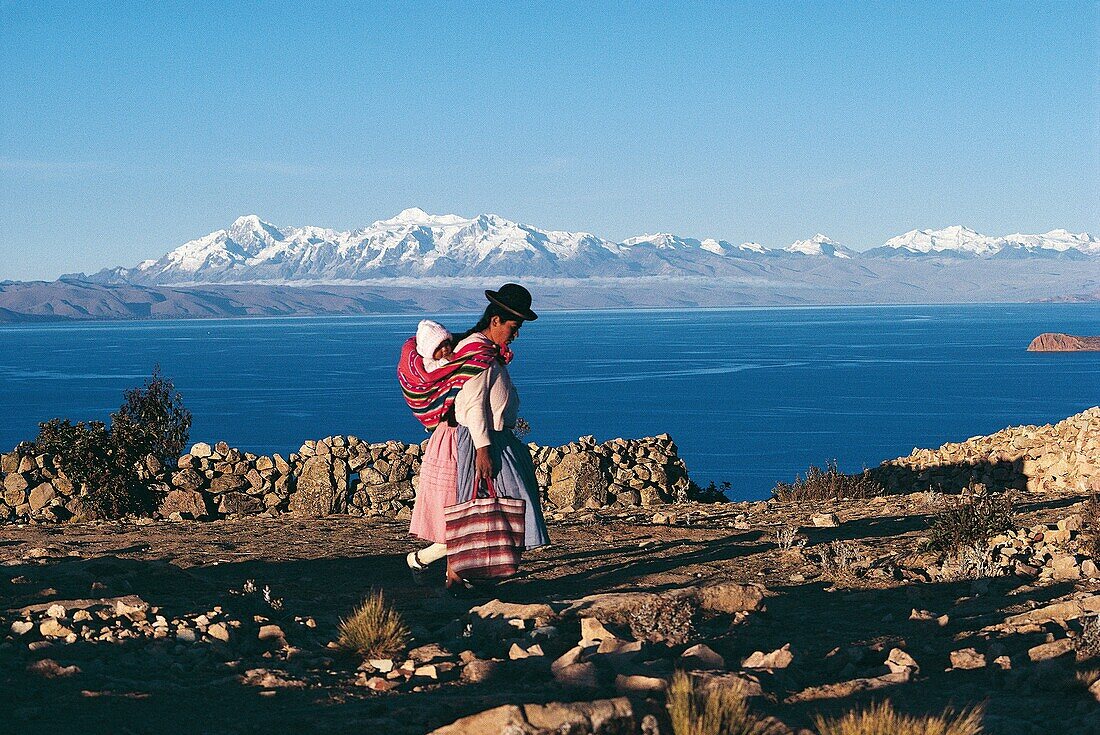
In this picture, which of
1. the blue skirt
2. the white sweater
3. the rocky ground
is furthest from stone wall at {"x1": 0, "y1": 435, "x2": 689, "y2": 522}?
the white sweater

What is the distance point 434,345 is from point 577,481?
8294mm

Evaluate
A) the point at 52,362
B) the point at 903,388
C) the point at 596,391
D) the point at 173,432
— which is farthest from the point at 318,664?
the point at 52,362

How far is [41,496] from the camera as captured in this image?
15430 millimetres

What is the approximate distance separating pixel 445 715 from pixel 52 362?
481 ft

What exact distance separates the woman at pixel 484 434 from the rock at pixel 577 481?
7.72 metres

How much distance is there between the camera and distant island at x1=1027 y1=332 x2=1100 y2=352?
504 feet

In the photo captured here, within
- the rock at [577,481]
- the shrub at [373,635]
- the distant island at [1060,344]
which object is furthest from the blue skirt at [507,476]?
the distant island at [1060,344]

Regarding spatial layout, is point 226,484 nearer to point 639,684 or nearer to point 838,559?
→ point 838,559

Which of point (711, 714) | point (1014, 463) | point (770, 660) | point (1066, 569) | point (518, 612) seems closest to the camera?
point (711, 714)

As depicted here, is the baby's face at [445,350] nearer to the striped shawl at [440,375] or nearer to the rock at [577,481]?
the striped shawl at [440,375]

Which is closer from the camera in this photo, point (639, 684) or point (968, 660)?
point (639, 684)

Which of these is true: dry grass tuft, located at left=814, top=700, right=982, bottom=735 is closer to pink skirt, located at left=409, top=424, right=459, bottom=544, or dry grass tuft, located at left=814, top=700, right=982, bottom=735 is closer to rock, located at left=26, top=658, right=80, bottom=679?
rock, located at left=26, top=658, right=80, bottom=679

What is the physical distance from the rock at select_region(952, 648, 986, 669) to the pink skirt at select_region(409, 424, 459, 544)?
336cm

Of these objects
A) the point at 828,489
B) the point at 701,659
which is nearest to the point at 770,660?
the point at 701,659
